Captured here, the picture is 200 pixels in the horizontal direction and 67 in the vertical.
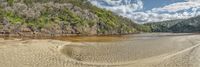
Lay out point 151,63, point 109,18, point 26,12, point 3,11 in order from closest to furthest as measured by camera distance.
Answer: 1. point 151,63
2. point 3,11
3. point 26,12
4. point 109,18

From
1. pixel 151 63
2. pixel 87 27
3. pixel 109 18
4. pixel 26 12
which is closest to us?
pixel 151 63

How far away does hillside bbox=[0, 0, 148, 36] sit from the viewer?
10809 cm

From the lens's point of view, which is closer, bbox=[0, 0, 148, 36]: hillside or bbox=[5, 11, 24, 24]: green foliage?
bbox=[0, 0, 148, 36]: hillside

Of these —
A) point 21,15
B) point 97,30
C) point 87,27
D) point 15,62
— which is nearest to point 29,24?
point 21,15

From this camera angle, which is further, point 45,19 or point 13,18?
point 45,19

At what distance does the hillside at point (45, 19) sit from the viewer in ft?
355

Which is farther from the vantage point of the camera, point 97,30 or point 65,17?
point 97,30

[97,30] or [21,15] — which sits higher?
[21,15]

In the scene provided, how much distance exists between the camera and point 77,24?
468ft

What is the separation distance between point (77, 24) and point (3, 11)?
38.0 meters

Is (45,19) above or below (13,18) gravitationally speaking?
below

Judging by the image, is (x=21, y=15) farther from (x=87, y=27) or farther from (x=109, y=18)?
(x=109, y=18)

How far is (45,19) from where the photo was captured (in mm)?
127000

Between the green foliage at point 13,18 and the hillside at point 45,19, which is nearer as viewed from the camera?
the hillside at point 45,19
